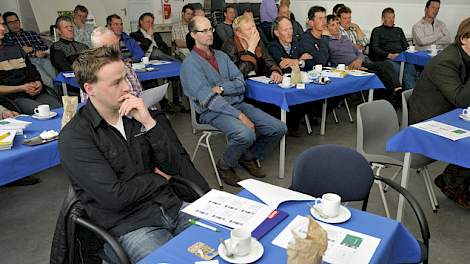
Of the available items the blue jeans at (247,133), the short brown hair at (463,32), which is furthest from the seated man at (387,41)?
the blue jeans at (247,133)

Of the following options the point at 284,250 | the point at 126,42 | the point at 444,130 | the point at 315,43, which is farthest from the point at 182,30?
the point at 284,250

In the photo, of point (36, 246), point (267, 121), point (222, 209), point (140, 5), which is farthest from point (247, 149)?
point (140, 5)

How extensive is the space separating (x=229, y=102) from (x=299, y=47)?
142 cm

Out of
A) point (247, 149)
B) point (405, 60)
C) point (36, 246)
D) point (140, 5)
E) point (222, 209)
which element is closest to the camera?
point (222, 209)

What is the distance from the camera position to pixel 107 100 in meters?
1.80

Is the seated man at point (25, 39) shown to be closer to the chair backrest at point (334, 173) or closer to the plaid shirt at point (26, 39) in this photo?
the plaid shirt at point (26, 39)

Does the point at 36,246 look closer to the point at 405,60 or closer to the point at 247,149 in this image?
the point at 247,149

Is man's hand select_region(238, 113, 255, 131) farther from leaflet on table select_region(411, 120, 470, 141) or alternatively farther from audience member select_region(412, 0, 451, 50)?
audience member select_region(412, 0, 451, 50)

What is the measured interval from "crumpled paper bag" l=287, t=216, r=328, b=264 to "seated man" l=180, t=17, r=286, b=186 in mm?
2121

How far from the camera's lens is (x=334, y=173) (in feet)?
6.51

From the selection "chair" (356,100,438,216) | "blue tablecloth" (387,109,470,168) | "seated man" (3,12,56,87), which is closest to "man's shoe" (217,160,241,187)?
"chair" (356,100,438,216)

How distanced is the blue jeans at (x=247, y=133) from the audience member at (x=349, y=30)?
2.74 metres

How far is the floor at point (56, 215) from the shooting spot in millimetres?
2507

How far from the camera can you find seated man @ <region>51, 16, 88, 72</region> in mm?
4590
